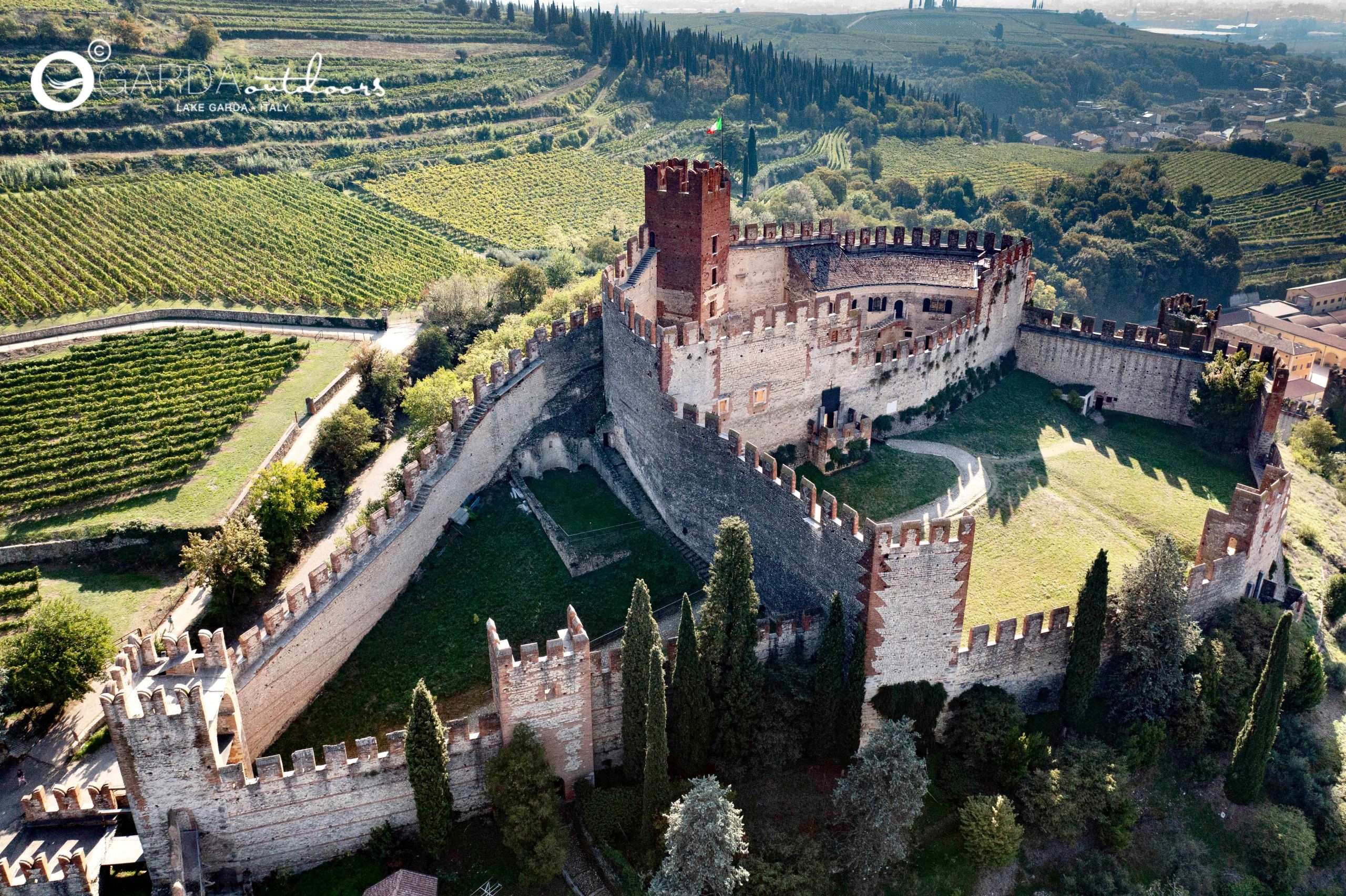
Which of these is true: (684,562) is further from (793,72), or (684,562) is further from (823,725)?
(793,72)

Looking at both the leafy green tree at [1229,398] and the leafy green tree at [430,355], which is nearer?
the leafy green tree at [1229,398]

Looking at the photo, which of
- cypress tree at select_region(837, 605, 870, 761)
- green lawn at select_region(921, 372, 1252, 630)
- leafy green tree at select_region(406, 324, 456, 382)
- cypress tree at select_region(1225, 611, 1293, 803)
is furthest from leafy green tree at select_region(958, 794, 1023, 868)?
leafy green tree at select_region(406, 324, 456, 382)

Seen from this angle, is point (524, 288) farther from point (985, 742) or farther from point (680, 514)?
point (985, 742)

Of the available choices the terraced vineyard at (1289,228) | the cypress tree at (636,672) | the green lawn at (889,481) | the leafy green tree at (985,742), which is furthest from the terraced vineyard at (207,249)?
the terraced vineyard at (1289,228)

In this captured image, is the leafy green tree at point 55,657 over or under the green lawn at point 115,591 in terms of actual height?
over

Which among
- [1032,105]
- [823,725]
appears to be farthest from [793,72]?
[823,725]

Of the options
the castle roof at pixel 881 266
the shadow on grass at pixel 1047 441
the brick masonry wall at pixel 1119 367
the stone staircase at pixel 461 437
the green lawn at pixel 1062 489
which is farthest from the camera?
the castle roof at pixel 881 266

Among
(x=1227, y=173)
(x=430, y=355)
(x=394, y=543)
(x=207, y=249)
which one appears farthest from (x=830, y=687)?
(x=1227, y=173)

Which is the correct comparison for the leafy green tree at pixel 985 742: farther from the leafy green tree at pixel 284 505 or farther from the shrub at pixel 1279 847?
the leafy green tree at pixel 284 505
